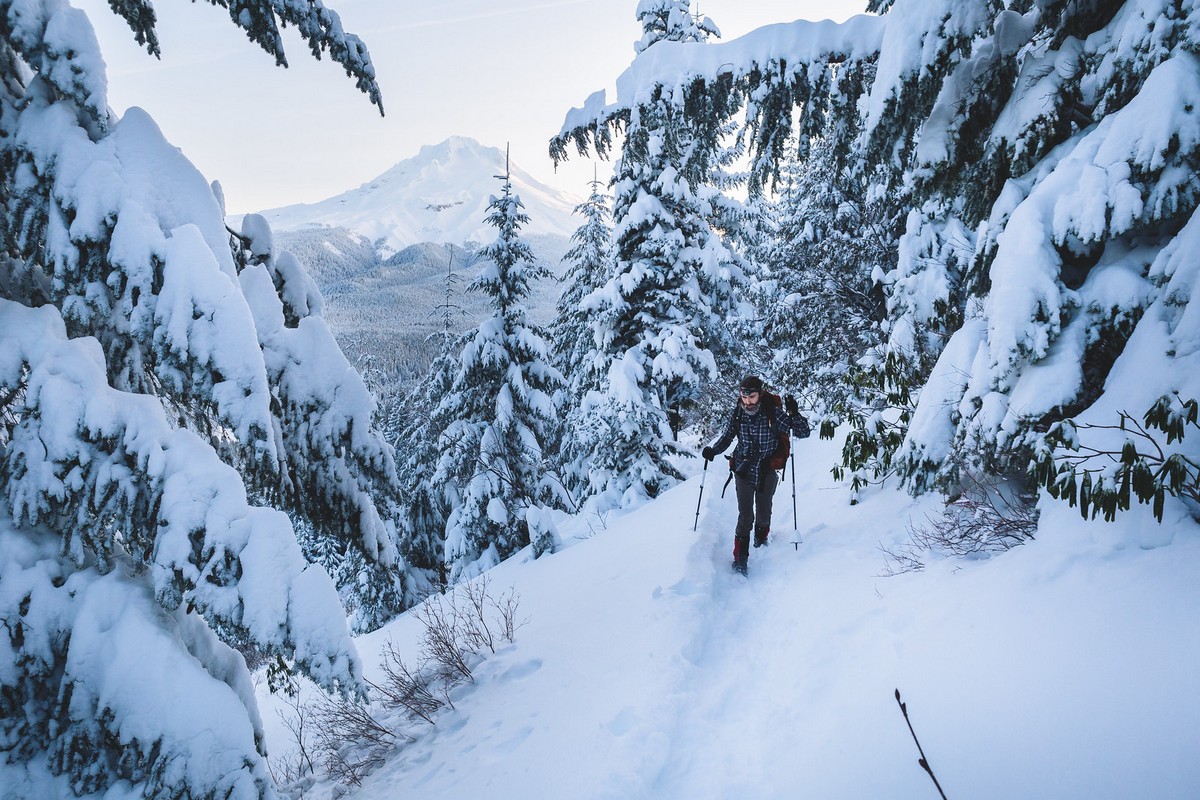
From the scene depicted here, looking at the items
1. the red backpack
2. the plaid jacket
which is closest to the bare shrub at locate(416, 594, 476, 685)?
the plaid jacket

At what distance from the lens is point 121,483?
285cm

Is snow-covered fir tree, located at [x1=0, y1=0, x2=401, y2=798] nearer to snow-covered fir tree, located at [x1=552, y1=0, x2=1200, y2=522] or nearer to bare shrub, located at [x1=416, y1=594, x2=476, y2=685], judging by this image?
bare shrub, located at [x1=416, y1=594, x2=476, y2=685]

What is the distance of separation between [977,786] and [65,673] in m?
4.24

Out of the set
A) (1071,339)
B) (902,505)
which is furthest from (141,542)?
(902,505)

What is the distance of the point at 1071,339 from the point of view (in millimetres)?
3084

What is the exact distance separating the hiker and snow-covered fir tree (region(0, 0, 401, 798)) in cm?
431

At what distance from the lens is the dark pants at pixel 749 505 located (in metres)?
6.03

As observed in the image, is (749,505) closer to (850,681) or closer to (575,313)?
(850,681)

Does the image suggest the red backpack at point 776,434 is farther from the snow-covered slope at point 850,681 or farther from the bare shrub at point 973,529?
the bare shrub at point 973,529

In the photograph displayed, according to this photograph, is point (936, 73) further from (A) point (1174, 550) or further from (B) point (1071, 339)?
(A) point (1174, 550)

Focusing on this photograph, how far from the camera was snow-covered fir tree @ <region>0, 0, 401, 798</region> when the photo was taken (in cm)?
268

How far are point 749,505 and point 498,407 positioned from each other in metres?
8.93

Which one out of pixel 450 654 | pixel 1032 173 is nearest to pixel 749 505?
pixel 450 654

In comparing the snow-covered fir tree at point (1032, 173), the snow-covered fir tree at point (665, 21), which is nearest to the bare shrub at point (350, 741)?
the snow-covered fir tree at point (1032, 173)
